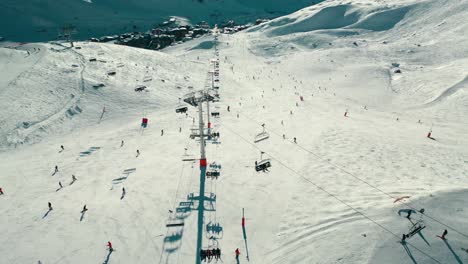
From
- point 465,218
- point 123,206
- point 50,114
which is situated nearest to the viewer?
point 465,218

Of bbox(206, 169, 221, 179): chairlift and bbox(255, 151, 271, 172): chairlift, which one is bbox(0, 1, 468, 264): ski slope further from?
bbox(206, 169, 221, 179): chairlift

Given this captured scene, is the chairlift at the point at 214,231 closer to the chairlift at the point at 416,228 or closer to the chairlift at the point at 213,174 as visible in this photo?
Answer: the chairlift at the point at 213,174

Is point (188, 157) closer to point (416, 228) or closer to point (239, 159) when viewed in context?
point (239, 159)

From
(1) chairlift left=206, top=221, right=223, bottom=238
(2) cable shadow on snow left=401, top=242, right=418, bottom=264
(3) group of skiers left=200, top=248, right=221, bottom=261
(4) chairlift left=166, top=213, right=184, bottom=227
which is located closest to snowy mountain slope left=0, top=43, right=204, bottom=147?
(4) chairlift left=166, top=213, right=184, bottom=227

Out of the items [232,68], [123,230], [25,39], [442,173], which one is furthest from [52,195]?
[25,39]

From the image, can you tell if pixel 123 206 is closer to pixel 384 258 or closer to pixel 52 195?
pixel 52 195

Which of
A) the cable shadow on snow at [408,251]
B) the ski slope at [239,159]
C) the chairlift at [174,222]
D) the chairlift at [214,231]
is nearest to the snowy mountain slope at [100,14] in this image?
the ski slope at [239,159]
